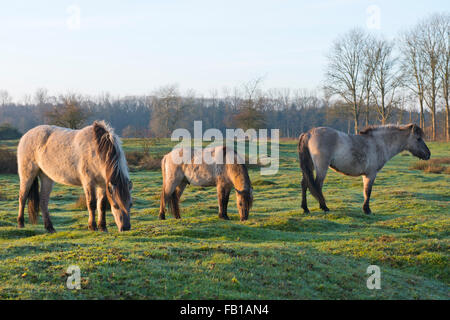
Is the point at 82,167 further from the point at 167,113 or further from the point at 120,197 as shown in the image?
the point at 167,113

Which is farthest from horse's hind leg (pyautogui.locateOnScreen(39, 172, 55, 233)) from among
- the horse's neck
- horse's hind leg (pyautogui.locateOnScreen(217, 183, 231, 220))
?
the horse's neck

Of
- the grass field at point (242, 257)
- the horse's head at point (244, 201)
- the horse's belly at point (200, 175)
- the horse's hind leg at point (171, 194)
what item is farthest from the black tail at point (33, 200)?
the horse's head at point (244, 201)

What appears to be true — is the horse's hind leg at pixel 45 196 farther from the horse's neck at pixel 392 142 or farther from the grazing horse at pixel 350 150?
the horse's neck at pixel 392 142

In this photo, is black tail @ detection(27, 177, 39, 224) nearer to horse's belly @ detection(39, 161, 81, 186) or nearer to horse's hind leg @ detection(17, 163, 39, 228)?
horse's hind leg @ detection(17, 163, 39, 228)

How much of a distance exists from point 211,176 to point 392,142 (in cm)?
632

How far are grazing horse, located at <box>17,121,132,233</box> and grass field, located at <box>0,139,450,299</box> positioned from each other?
65 cm

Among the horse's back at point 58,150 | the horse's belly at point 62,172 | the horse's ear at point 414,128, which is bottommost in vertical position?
the horse's belly at point 62,172

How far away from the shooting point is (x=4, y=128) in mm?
52844

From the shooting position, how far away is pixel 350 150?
1386 cm

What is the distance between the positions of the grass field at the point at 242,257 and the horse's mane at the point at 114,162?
1017 millimetres

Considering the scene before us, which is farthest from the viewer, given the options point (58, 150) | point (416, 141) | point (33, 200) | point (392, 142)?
point (416, 141)

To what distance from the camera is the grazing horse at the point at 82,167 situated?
976 cm

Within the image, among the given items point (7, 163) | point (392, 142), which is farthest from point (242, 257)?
point (7, 163)

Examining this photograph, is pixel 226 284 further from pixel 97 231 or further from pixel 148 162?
pixel 148 162
